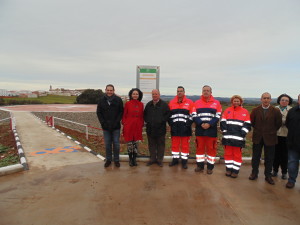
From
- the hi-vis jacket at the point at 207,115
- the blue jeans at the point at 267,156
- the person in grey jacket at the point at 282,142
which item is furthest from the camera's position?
the hi-vis jacket at the point at 207,115

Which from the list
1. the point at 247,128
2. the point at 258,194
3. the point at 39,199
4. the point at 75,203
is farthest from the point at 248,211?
the point at 39,199

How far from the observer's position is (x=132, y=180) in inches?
150

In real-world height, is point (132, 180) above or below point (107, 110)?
below

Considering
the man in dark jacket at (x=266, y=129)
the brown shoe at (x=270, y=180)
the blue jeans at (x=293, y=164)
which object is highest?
the man in dark jacket at (x=266, y=129)

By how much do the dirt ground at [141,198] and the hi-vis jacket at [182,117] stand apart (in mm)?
900

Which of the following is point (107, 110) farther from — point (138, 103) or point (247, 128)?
point (247, 128)

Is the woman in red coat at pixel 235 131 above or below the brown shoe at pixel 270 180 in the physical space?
above

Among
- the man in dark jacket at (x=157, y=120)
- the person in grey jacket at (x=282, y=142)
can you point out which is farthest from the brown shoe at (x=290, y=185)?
the man in dark jacket at (x=157, y=120)

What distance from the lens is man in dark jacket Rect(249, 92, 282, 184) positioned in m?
3.80

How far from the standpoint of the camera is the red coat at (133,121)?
179 inches

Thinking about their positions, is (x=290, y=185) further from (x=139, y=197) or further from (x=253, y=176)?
(x=139, y=197)

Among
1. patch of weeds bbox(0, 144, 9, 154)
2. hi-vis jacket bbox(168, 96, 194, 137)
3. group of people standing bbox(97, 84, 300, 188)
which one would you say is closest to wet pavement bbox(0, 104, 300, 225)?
group of people standing bbox(97, 84, 300, 188)

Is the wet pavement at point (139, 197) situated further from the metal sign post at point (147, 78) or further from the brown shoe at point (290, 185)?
the metal sign post at point (147, 78)

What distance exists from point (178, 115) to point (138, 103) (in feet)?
3.23
